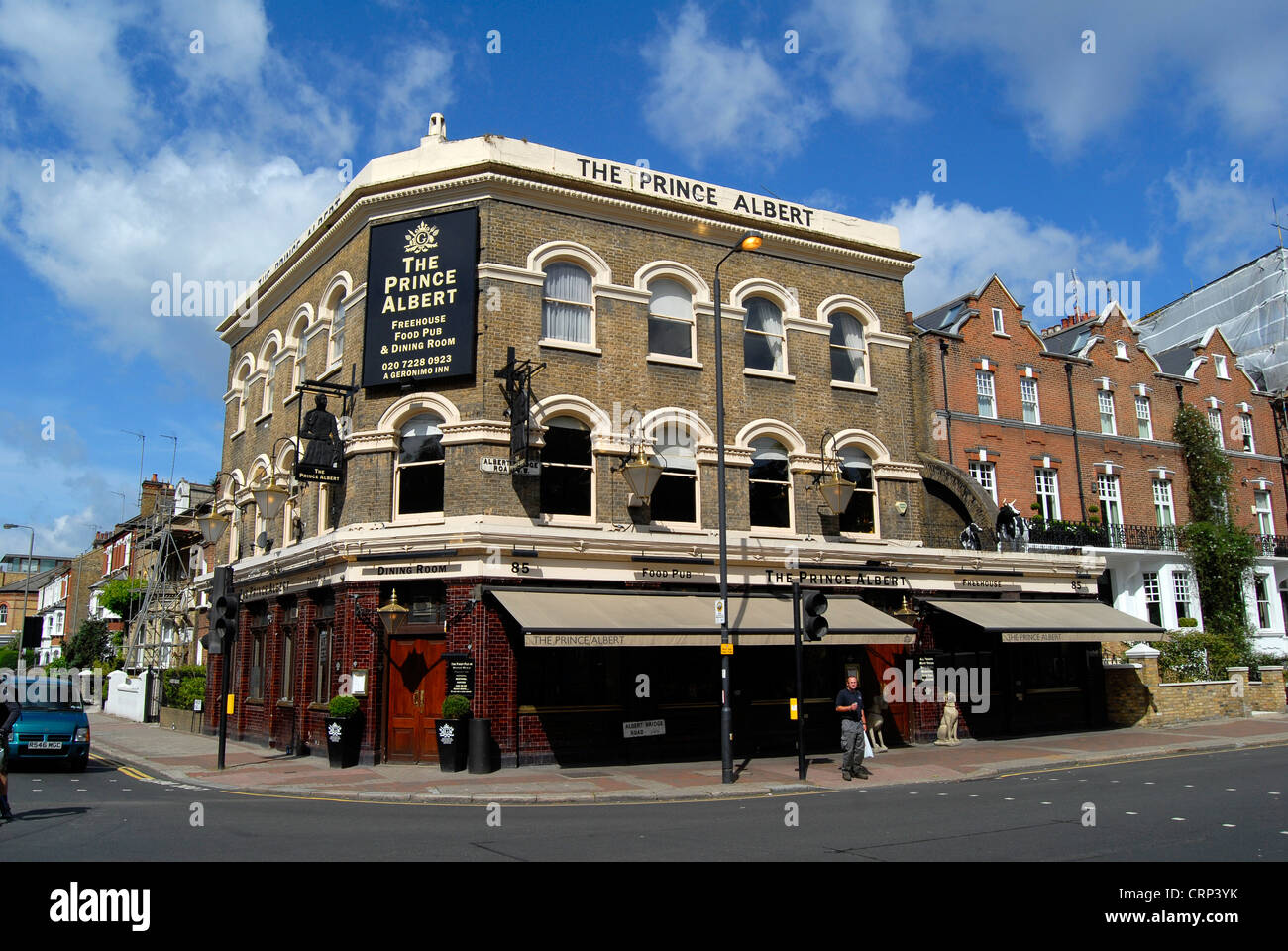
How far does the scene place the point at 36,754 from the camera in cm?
1667

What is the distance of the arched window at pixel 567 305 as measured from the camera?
63.0 feet

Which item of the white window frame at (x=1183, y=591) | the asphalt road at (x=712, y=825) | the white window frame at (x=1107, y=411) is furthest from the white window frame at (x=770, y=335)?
the white window frame at (x=1183, y=591)

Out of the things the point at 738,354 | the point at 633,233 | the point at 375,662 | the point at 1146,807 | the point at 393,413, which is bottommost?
the point at 1146,807

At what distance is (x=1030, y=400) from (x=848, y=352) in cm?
1067

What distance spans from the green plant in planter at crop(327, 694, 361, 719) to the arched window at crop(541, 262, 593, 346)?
7.88m

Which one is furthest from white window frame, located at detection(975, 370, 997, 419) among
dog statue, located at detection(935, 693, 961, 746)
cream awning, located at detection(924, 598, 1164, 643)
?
dog statue, located at detection(935, 693, 961, 746)

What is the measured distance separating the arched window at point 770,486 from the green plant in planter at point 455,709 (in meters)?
7.30

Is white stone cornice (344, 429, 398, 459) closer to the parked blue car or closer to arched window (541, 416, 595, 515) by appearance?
arched window (541, 416, 595, 515)

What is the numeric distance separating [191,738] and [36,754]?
769 centimetres

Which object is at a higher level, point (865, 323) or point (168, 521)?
point (865, 323)

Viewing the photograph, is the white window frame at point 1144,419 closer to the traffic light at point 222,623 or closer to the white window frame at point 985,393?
the white window frame at point 985,393

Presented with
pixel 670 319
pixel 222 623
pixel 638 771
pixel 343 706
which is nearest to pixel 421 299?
pixel 670 319
